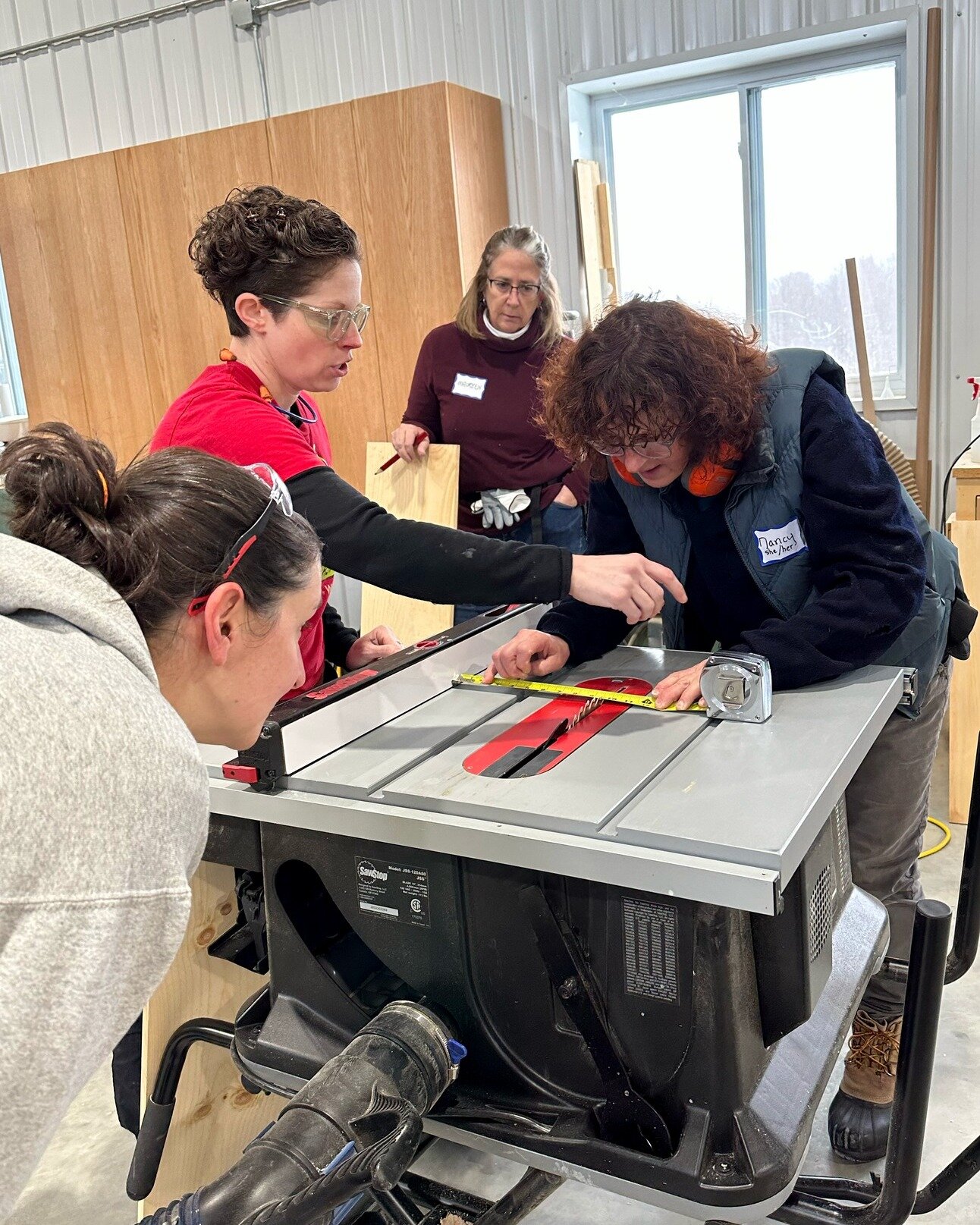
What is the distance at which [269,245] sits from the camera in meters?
1.42

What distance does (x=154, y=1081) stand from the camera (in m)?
1.46

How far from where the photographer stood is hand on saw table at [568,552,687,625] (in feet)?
4.23

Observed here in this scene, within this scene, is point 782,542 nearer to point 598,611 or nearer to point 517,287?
point 598,611

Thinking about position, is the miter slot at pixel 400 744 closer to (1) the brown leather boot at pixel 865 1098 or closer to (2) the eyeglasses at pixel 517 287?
(1) the brown leather boot at pixel 865 1098

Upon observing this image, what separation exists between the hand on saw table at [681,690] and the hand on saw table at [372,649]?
470 mm

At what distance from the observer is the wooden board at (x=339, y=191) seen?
3.86 m

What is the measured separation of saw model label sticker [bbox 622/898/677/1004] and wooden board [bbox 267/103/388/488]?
3.18 metres

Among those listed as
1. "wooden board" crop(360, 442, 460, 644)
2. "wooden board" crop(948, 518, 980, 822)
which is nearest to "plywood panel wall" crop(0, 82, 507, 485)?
"wooden board" crop(360, 442, 460, 644)

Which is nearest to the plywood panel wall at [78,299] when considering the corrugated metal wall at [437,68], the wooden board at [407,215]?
the corrugated metal wall at [437,68]

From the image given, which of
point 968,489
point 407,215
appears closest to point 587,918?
point 968,489

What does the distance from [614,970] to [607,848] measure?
0.55 feet

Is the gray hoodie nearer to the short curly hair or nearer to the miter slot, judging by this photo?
the miter slot

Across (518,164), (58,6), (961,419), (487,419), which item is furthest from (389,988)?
(58,6)

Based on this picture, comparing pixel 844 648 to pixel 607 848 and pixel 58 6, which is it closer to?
pixel 607 848
